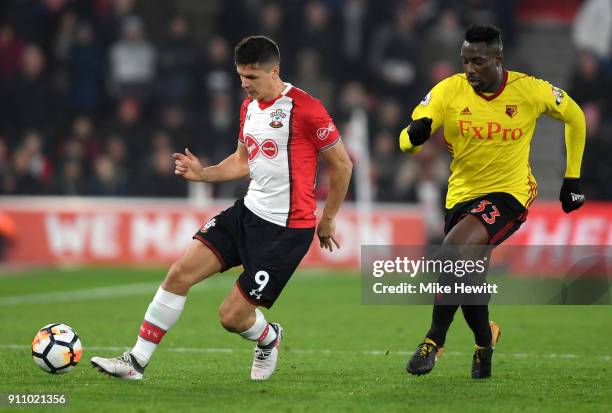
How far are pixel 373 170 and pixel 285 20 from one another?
3027mm

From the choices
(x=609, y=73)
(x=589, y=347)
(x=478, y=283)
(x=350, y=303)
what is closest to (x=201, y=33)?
(x=609, y=73)

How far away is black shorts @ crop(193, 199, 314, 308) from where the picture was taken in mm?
7395

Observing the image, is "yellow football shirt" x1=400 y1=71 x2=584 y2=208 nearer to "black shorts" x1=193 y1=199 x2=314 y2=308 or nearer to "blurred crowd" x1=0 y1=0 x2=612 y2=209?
"black shorts" x1=193 y1=199 x2=314 y2=308

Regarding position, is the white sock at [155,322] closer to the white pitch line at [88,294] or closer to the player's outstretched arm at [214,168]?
the player's outstretched arm at [214,168]

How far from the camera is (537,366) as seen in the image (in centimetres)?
839

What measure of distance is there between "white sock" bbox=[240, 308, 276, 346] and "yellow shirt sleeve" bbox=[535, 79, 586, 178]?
2.37m

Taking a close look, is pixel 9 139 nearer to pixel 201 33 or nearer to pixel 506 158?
pixel 201 33

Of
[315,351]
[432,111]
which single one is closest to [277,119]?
[432,111]

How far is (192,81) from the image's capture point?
1892cm

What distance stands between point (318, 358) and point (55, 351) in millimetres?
2245

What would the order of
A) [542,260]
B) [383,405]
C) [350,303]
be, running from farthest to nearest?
[542,260] < [350,303] < [383,405]

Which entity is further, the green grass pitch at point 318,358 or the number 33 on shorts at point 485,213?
the number 33 on shorts at point 485,213

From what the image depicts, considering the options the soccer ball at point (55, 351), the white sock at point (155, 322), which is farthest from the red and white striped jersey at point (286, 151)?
the soccer ball at point (55, 351)

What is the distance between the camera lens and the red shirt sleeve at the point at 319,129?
740 centimetres
